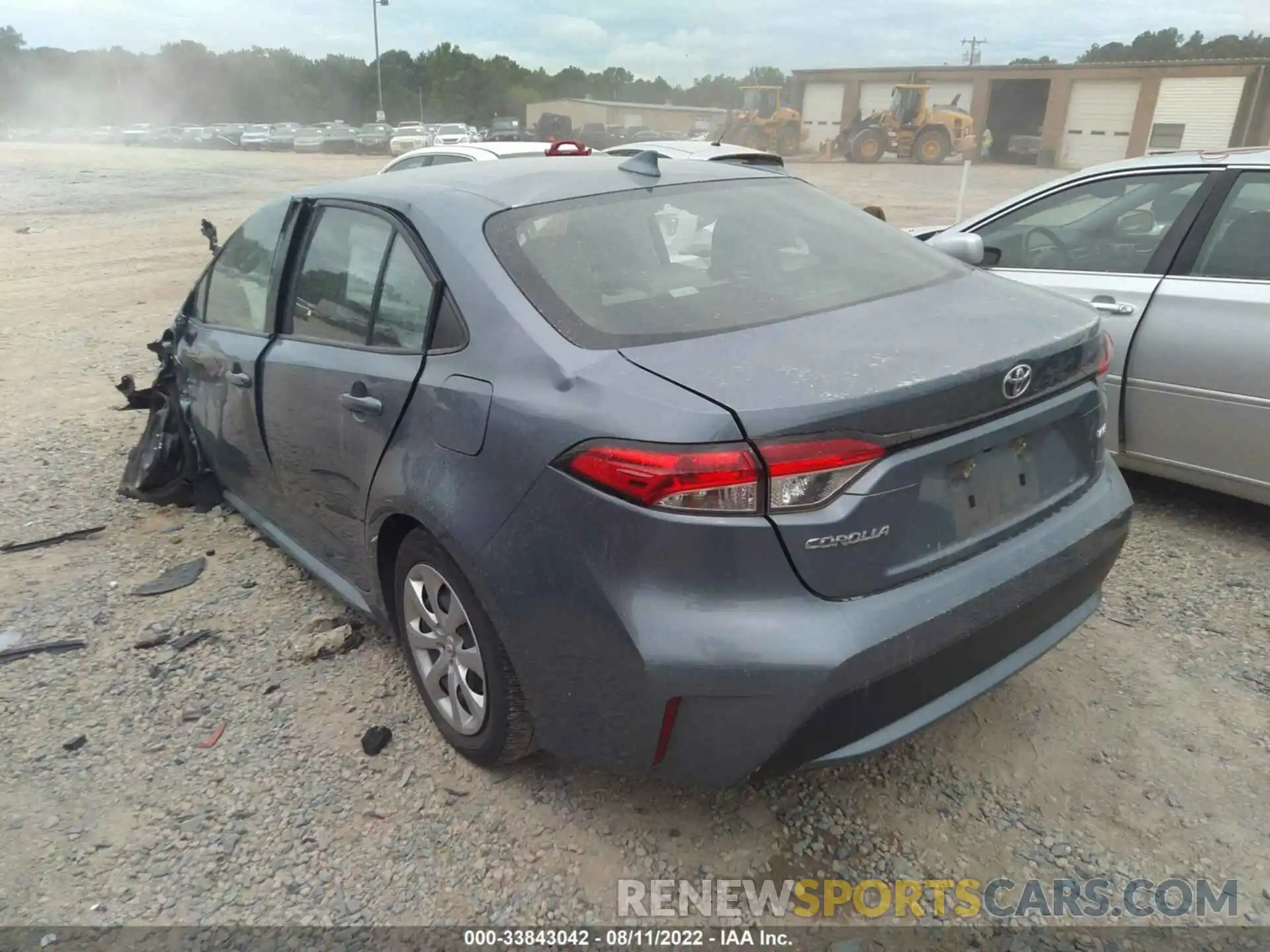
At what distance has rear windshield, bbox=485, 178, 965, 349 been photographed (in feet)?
7.57

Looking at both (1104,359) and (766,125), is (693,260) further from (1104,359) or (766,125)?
(766,125)

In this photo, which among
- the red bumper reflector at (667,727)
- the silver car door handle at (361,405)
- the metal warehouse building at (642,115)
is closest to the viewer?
the red bumper reflector at (667,727)

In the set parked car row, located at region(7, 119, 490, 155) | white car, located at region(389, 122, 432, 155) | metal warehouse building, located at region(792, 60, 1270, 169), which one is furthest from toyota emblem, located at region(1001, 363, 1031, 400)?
parked car row, located at region(7, 119, 490, 155)

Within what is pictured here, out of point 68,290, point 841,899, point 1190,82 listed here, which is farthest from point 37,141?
point 841,899

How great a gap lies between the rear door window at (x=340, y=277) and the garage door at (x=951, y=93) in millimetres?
43452

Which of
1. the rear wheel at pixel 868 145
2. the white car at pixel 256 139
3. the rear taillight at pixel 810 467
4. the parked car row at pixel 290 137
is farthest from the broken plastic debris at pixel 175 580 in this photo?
the white car at pixel 256 139

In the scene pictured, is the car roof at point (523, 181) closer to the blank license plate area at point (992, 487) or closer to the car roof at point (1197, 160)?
the blank license plate area at point (992, 487)

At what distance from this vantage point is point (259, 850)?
7.91ft

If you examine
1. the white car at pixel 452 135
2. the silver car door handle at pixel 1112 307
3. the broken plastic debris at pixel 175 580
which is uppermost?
the silver car door handle at pixel 1112 307

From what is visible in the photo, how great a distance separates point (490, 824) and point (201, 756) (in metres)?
0.97

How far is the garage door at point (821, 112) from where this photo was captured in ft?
145

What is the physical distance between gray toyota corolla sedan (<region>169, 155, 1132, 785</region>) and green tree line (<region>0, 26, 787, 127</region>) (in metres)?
70.1

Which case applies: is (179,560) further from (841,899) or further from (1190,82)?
(1190,82)

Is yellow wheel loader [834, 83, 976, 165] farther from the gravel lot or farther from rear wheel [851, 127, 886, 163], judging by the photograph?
the gravel lot
